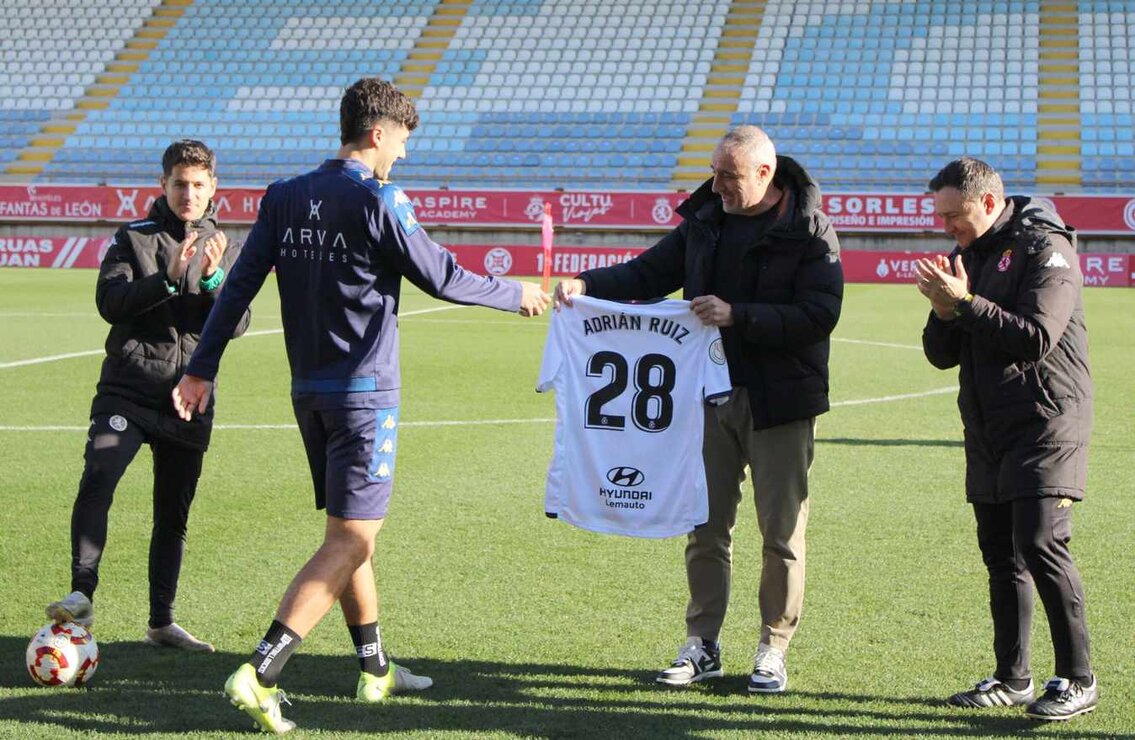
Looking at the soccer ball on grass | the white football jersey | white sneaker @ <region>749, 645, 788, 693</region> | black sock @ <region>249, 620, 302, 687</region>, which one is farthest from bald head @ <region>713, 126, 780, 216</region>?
the soccer ball on grass

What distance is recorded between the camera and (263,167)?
3675cm

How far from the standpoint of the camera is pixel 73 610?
183 inches

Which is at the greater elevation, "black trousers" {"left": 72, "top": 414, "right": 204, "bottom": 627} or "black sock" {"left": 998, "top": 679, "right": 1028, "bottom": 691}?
"black trousers" {"left": 72, "top": 414, "right": 204, "bottom": 627}

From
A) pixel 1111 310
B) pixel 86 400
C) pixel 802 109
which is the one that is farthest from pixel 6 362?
pixel 802 109

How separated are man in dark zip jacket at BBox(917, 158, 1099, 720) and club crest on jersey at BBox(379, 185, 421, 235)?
5.23ft

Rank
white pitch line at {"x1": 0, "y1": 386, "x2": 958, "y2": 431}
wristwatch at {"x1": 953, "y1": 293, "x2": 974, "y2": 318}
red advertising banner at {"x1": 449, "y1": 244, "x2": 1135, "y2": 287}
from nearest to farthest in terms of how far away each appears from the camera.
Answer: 1. wristwatch at {"x1": 953, "y1": 293, "x2": 974, "y2": 318}
2. white pitch line at {"x1": 0, "y1": 386, "x2": 958, "y2": 431}
3. red advertising banner at {"x1": 449, "y1": 244, "x2": 1135, "y2": 287}

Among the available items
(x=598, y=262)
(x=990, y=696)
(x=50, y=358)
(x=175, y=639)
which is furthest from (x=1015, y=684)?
(x=598, y=262)

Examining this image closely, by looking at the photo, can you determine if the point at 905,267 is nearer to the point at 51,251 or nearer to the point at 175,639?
the point at 51,251

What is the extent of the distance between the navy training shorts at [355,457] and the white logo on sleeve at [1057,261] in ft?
6.99

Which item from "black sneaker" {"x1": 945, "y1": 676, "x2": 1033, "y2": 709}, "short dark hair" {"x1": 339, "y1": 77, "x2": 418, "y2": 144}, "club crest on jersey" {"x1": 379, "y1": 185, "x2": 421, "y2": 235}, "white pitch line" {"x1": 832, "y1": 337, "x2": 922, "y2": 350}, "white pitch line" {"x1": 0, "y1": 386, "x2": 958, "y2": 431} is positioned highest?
"white pitch line" {"x1": 832, "y1": 337, "x2": 922, "y2": 350}

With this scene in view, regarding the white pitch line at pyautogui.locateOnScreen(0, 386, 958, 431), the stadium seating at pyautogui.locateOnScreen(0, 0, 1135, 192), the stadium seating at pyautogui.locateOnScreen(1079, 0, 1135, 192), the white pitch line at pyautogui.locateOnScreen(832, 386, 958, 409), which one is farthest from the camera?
the stadium seating at pyautogui.locateOnScreen(0, 0, 1135, 192)

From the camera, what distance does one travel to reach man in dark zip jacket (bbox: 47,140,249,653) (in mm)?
4926

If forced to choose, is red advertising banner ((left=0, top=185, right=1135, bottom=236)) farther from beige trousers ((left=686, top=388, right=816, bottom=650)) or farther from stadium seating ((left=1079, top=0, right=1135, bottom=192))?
beige trousers ((left=686, top=388, right=816, bottom=650))

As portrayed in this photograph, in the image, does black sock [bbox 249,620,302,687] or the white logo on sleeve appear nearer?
black sock [bbox 249,620,302,687]
